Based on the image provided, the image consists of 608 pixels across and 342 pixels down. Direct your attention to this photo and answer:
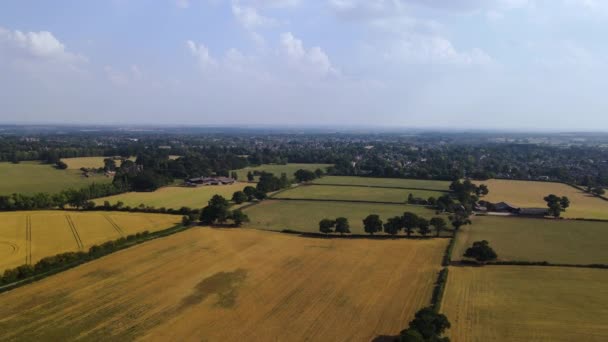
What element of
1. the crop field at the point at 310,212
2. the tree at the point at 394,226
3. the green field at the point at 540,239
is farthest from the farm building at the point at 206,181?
the green field at the point at 540,239

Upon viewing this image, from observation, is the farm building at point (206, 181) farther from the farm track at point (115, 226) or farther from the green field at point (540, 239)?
the green field at point (540, 239)

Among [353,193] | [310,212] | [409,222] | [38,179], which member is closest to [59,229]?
[310,212]

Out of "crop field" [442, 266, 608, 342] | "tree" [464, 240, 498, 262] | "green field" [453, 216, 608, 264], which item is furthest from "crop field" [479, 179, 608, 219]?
"crop field" [442, 266, 608, 342]

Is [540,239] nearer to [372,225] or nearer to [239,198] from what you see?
[372,225]

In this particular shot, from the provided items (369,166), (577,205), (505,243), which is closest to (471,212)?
(505,243)

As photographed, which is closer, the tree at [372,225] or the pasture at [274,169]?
the tree at [372,225]

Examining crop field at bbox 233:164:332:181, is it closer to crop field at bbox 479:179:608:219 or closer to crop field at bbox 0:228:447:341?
crop field at bbox 479:179:608:219
